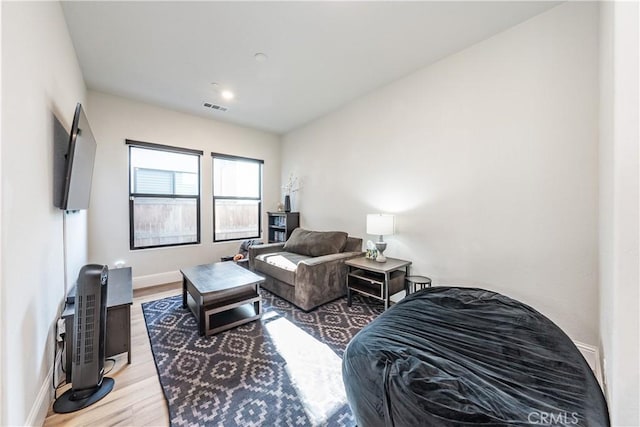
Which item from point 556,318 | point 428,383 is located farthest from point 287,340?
point 556,318

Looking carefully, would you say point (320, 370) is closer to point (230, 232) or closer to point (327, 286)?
point (327, 286)

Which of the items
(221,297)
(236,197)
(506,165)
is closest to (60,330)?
(221,297)

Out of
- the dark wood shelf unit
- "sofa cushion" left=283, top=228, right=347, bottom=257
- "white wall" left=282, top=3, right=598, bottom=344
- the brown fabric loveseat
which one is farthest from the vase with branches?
"white wall" left=282, top=3, right=598, bottom=344

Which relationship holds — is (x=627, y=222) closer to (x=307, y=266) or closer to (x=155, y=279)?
(x=307, y=266)

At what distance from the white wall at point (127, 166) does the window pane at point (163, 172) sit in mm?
138

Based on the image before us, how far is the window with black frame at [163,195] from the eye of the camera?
11.5ft

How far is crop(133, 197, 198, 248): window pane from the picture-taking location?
11.6ft

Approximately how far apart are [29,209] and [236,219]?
332 cm

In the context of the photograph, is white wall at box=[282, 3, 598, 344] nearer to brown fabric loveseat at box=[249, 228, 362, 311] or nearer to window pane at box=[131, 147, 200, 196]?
brown fabric loveseat at box=[249, 228, 362, 311]

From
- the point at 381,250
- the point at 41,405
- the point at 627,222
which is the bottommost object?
the point at 41,405

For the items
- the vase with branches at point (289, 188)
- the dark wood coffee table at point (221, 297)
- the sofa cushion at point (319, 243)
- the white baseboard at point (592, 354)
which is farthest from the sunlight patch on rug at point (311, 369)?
the vase with branches at point (289, 188)

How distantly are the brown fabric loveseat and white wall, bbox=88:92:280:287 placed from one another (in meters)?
1.29

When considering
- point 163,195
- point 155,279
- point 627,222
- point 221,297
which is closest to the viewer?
point 627,222

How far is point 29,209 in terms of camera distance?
4.11ft
